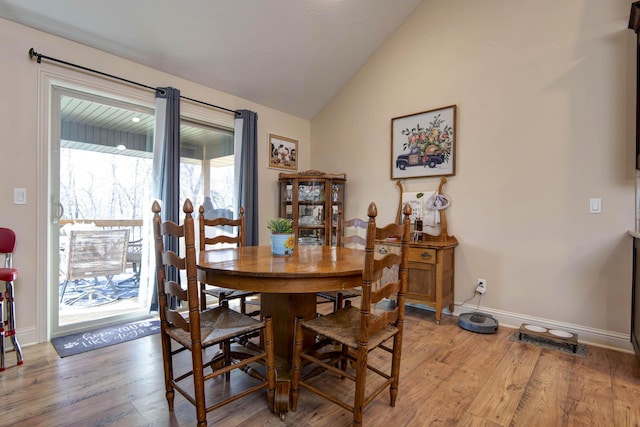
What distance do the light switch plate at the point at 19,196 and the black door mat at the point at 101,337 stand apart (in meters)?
1.11

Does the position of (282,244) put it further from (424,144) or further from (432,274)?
(424,144)

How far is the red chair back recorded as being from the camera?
A: 220 centimetres

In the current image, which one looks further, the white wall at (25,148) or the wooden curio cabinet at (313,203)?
the wooden curio cabinet at (313,203)

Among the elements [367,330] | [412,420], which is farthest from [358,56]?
[412,420]

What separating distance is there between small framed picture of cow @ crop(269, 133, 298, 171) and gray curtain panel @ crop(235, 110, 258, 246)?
1.24 ft

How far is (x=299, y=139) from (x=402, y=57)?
173cm

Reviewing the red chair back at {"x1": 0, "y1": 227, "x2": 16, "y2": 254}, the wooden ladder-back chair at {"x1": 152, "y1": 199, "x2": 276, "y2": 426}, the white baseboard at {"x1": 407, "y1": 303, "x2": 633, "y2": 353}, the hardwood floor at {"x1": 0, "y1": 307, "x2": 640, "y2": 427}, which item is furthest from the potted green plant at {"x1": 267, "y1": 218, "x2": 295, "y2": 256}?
the white baseboard at {"x1": 407, "y1": 303, "x2": 633, "y2": 353}

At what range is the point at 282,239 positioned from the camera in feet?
6.58

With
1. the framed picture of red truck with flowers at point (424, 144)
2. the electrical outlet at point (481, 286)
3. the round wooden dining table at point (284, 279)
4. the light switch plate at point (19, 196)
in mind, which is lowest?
the electrical outlet at point (481, 286)

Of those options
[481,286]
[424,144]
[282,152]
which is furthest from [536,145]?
[282,152]

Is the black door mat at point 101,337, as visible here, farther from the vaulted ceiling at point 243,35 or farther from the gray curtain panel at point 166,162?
the vaulted ceiling at point 243,35

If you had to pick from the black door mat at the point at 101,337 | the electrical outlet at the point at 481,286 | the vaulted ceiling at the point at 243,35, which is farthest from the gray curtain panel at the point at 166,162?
the electrical outlet at the point at 481,286

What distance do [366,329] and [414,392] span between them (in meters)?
0.75

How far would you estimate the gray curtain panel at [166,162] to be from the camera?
9.87 feet
